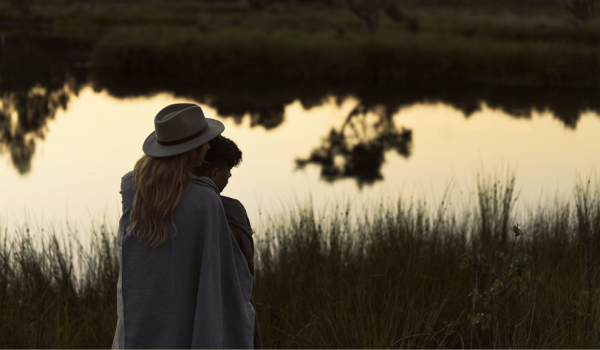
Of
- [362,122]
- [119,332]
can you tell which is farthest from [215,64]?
[119,332]

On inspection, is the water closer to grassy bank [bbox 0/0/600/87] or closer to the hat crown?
grassy bank [bbox 0/0/600/87]

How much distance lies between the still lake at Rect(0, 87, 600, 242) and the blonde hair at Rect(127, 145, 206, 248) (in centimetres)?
569

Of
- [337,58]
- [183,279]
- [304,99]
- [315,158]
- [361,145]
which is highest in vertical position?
[337,58]

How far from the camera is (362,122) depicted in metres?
18.7

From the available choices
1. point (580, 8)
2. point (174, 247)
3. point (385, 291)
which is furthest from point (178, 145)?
point (580, 8)

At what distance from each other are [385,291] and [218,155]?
7.62ft

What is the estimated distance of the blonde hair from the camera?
1.62m

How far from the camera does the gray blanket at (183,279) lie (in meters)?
1.66

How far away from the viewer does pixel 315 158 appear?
14508 millimetres

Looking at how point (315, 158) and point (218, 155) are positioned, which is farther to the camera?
point (315, 158)

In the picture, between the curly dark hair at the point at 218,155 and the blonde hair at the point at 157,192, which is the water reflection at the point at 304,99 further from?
the blonde hair at the point at 157,192

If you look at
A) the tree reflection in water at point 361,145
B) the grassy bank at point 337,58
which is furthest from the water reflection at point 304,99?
the grassy bank at point 337,58

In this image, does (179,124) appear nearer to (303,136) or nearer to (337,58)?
(303,136)

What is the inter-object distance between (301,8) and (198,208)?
49.7 metres
